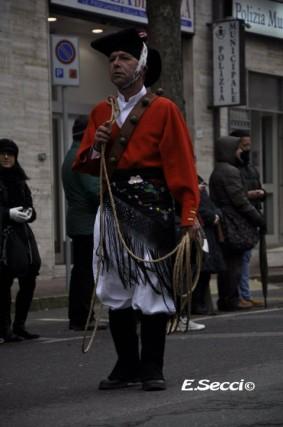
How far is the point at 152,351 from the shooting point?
696 centimetres

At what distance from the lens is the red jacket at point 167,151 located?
6.84 metres

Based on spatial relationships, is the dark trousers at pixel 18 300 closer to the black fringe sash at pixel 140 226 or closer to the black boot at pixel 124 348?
the black boot at pixel 124 348

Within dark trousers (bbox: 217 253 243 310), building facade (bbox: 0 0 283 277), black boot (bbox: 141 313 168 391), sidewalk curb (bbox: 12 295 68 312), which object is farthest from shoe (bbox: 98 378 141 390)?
building facade (bbox: 0 0 283 277)

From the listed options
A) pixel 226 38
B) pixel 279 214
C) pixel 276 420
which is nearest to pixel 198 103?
pixel 226 38

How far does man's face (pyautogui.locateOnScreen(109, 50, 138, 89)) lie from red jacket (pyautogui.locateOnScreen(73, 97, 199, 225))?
21 centimetres

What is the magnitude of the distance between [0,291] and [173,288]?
3644 millimetres

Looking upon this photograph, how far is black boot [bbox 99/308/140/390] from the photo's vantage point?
706 cm

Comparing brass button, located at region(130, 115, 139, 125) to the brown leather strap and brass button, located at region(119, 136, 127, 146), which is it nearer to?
the brown leather strap

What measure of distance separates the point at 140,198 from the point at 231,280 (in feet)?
19.7

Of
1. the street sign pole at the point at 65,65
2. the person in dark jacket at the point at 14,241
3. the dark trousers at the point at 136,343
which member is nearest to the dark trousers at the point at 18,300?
the person in dark jacket at the point at 14,241

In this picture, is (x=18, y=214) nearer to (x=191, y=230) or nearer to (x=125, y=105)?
(x=125, y=105)

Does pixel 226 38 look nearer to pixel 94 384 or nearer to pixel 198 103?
pixel 198 103

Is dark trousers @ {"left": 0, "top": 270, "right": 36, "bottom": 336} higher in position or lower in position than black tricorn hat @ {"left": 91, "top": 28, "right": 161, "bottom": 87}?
lower

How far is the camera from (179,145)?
22.5 ft
